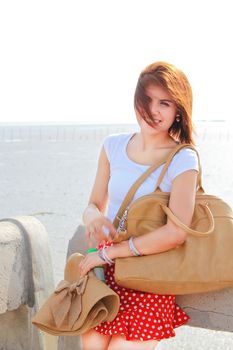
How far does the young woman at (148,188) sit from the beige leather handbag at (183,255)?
0.03 m

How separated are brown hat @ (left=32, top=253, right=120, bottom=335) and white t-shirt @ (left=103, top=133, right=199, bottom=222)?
0.29 metres

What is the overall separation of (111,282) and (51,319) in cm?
25

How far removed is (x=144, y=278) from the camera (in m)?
2.33

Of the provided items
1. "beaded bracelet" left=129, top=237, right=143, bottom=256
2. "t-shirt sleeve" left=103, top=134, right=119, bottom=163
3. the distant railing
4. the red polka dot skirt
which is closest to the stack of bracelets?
"beaded bracelet" left=129, top=237, right=143, bottom=256

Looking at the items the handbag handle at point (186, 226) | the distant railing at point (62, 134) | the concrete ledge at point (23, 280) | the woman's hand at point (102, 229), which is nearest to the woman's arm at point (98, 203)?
the woman's hand at point (102, 229)

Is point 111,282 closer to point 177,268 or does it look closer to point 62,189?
point 177,268

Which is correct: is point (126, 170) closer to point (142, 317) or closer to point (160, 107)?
point (160, 107)

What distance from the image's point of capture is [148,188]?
2.47 metres

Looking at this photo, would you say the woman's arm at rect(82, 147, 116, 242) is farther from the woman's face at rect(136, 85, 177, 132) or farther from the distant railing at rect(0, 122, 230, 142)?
the distant railing at rect(0, 122, 230, 142)

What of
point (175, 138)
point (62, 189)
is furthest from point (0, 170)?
point (175, 138)

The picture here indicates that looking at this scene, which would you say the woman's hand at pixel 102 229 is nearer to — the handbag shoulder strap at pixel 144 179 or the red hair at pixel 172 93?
the handbag shoulder strap at pixel 144 179

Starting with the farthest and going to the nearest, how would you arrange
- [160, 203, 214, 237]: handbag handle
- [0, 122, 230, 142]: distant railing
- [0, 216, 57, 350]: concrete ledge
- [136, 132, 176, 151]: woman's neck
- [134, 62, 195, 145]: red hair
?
[0, 122, 230, 142]: distant railing < [0, 216, 57, 350]: concrete ledge < [136, 132, 176, 151]: woman's neck < [134, 62, 195, 145]: red hair < [160, 203, 214, 237]: handbag handle

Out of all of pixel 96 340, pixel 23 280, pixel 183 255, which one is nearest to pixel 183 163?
pixel 183 255

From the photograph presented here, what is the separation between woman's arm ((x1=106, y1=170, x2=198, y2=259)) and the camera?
92.4 inches
